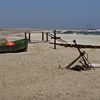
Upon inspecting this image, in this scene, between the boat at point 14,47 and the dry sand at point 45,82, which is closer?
the dry sand at point 45,82

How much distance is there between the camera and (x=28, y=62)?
15391 millimetres

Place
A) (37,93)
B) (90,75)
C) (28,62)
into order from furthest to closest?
(28,62) → (90,75) → (37,93)

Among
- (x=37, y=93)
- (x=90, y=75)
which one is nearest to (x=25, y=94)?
(x=37, y=93)

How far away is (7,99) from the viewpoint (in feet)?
29.6

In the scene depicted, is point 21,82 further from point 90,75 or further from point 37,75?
point 90,75

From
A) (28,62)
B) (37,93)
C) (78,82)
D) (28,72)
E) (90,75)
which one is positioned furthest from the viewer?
(28,62)

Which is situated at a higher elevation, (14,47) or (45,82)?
(14,47)

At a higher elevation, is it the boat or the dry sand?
the boat

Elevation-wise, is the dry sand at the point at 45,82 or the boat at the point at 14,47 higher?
the boat at the point at 14,47

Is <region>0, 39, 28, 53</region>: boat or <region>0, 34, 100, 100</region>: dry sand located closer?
<region>0, 34, 100, 100</region>: dry sand

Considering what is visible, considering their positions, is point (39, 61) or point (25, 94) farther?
point (39, 61)

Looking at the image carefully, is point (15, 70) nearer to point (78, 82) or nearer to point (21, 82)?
point (21, 82)

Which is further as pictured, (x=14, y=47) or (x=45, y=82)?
(x=14, y=47)

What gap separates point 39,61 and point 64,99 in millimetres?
6853
